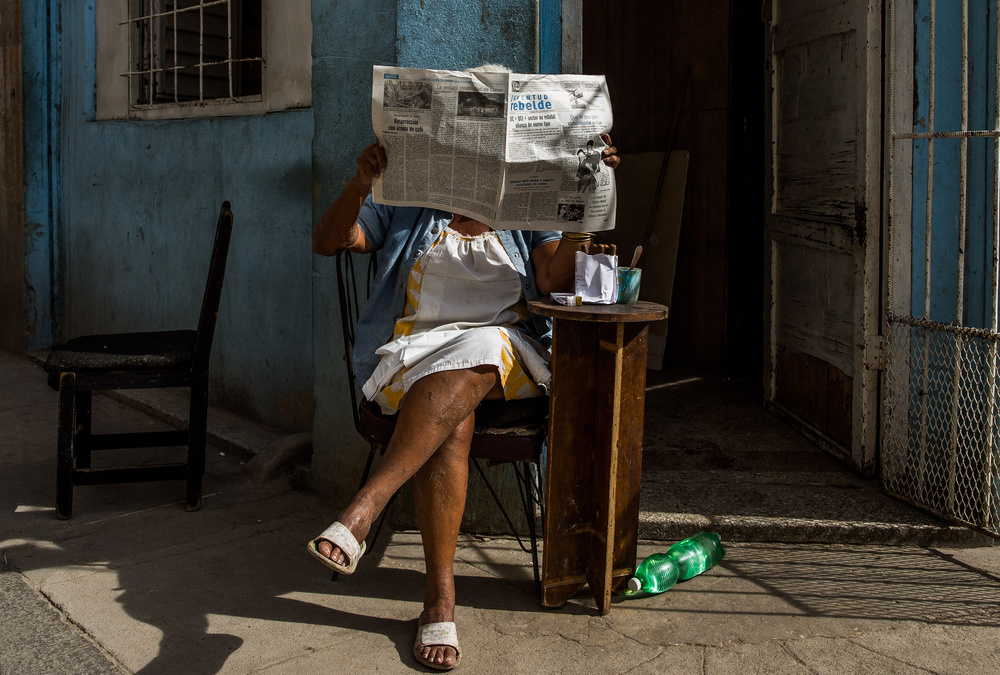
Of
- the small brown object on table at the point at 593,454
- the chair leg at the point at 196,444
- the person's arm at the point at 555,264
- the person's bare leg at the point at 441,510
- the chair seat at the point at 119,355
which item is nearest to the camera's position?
the person's bare leg at the point at 441,510

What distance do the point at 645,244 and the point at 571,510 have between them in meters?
3.22

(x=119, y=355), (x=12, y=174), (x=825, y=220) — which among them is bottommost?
(x=119, y=355)

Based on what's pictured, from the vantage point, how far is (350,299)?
3322 mm

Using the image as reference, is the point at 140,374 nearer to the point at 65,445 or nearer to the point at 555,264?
the point at 65,445

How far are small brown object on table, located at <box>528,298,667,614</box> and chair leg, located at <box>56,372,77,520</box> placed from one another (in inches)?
69.2

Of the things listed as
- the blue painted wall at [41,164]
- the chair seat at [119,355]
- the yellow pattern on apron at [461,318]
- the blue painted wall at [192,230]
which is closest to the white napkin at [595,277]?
the yellow pattern on apron at [461,318]

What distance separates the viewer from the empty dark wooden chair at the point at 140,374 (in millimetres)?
3209

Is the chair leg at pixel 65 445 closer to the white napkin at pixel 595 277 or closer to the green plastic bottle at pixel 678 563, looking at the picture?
the white napkin at pixel 595 277

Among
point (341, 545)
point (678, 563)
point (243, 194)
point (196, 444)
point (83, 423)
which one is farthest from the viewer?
point (243, 194)

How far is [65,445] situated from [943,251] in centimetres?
324

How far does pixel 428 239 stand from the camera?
110 inches

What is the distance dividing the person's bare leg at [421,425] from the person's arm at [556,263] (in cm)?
40

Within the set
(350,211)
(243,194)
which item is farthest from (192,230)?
(350,211)

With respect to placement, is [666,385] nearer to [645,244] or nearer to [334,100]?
[645,244]
